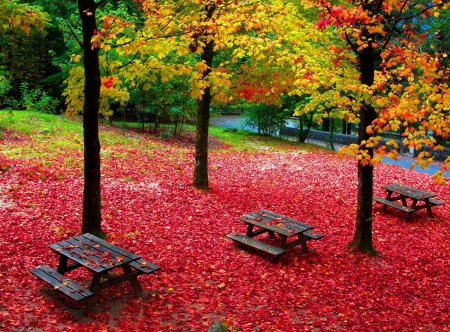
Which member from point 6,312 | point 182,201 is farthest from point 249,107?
point 6,312

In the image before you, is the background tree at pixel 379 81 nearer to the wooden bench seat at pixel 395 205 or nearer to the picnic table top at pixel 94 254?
the wooden bench seat at pixel 395 205

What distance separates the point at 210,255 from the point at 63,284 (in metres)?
2.96

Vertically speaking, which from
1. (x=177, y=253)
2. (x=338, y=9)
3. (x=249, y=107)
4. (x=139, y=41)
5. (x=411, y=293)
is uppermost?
(x=338, y=9)

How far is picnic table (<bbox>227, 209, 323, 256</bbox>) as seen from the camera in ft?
26.1

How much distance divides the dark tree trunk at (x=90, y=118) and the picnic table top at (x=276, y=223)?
2.84 meters

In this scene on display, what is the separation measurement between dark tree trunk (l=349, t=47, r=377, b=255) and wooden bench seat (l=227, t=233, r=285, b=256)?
192 cm

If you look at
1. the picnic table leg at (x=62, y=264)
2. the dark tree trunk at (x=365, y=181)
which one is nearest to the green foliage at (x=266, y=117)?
the dark tree trunk at (x=365, y=181)

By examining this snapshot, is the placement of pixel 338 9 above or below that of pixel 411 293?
above

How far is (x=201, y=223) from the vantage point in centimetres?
952

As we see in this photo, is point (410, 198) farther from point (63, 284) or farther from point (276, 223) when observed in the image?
point (63, 284)

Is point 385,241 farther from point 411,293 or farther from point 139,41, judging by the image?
point 139,41

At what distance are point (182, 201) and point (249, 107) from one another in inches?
658

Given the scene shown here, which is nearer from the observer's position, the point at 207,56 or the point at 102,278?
the point at 102,278

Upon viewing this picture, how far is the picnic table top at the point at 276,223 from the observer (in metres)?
8.06
